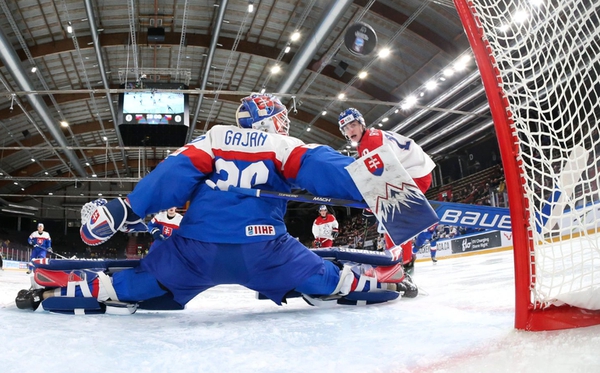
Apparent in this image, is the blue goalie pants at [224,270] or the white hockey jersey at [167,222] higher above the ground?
the white hockey jersey at [167,222]

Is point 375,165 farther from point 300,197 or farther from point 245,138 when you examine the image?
point 245,138

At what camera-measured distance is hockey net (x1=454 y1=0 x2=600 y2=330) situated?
1120 mm

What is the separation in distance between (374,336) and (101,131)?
17955 millimetres

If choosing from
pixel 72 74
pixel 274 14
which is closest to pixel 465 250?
pixel 274 14

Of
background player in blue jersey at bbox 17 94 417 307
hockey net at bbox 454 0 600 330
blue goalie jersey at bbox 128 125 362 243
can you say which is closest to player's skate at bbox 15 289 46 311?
background player in blue jersey at bbox 17 94 417 307

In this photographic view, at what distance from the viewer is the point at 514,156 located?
112 centimetres

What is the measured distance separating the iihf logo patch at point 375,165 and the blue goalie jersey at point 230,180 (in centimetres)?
23

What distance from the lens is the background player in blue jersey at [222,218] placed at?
6.03 ft

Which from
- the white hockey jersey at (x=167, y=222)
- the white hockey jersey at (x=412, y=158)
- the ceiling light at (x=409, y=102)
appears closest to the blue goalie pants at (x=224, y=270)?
the white hockey jersey at (x=412, y=158)

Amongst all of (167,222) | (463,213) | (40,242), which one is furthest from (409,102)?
(463,213)

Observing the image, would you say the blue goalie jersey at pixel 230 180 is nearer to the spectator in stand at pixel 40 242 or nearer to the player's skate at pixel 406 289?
the player's skate at pixel 406 289

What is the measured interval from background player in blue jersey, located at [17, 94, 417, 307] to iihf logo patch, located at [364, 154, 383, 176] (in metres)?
0.20

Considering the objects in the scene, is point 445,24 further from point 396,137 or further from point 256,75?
point 396,137

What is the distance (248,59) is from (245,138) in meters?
11.1
